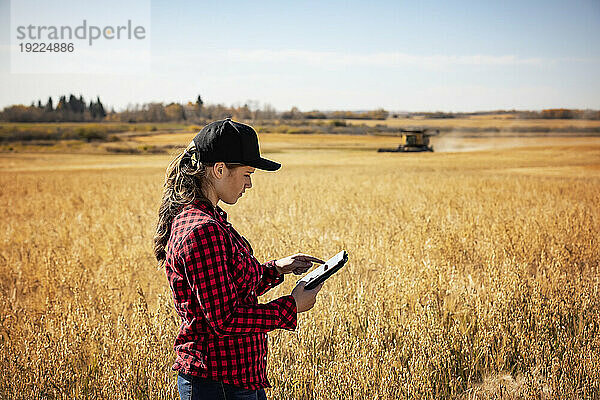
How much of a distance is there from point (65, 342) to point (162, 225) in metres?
2.44

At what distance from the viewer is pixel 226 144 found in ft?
6.68

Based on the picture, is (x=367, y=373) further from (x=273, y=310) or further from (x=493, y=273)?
(x=493, y=273)

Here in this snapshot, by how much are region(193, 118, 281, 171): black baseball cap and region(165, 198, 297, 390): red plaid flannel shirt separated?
0.20 metres

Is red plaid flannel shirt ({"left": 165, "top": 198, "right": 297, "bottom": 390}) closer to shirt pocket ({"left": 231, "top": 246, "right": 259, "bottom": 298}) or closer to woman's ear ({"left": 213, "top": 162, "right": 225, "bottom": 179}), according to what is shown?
shirt pocket ({"left": 231, "top": 246, "right": 259, "bottom": 298})

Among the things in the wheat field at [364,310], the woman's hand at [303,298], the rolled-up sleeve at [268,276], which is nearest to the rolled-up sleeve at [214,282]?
the woman's hand at [303,298]

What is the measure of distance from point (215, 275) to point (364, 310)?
9.87 feet

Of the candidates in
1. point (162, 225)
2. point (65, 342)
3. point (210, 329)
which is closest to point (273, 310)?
point (210, 329)

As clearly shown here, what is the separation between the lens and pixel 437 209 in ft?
34.9

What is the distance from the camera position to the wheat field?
374 cm

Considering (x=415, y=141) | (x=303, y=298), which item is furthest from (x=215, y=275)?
(x=415, y=141)

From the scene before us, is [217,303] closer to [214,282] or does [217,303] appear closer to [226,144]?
[214,282]

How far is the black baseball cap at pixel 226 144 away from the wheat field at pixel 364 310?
1985mm

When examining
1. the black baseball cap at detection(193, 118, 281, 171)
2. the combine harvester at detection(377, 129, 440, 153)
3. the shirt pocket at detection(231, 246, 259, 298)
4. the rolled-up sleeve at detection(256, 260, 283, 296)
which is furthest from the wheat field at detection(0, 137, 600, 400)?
the combine harvester at detection(377, 129, 440, 153)

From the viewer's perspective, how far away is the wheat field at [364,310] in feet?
12.3
